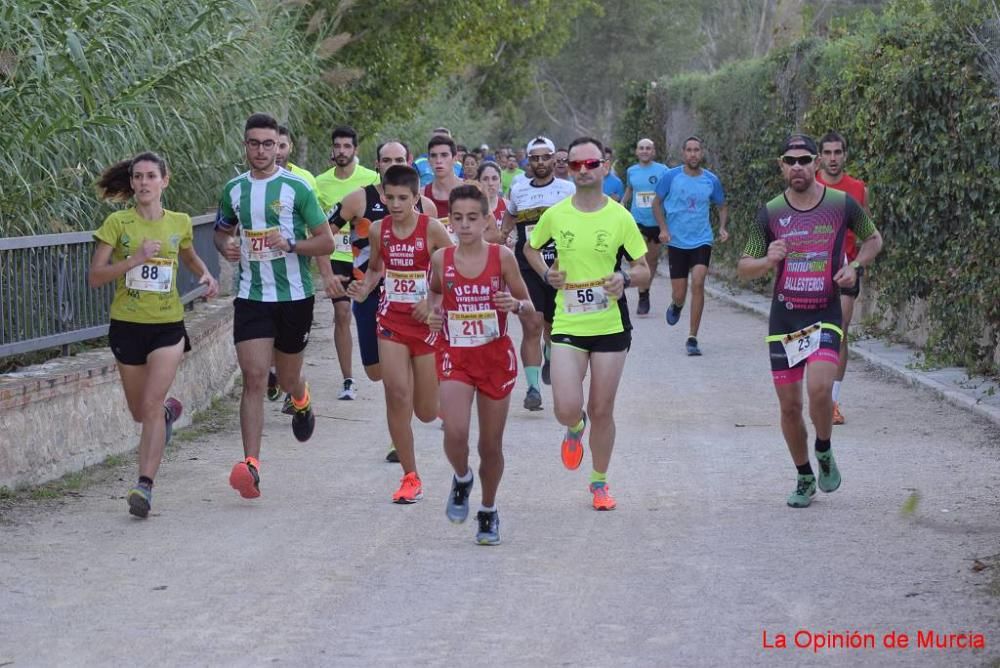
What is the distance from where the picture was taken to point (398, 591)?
6.82m

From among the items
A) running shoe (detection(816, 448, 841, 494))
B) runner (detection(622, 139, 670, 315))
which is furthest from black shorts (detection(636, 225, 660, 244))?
running shoe (detection(816, 448, 841, 494))

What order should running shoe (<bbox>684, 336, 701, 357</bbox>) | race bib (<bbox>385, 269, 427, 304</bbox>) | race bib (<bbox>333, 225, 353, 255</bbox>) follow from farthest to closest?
running shoe (<bbox>684, 336, 701, 357</bbox>), race bib (<bbox>333, 225, 353, 255</bbox>), race bib (<bbox>385, 269, 427, 304</bbox>)

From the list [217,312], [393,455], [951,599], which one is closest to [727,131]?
[217,312]

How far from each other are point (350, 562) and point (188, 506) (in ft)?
5.67

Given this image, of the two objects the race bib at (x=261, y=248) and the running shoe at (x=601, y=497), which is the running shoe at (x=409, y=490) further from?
the race bib at (x=261, y=248)

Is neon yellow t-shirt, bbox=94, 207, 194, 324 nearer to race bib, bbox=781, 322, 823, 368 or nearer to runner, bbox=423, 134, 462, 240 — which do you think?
runner, bbox=423, 134, 462, 240

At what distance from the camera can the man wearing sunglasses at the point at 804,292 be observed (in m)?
8.55

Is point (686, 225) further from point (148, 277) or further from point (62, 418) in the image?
point (148, 277)

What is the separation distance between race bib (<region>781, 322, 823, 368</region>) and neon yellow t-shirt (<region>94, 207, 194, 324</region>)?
3230 millimetres

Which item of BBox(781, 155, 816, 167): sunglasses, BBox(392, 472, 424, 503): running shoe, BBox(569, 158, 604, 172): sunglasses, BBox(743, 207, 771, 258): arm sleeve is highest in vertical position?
BBox(781, 155, 816, 167): sunglasses

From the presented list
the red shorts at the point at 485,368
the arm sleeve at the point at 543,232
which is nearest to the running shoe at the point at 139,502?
the red shorts at the point at 485,368

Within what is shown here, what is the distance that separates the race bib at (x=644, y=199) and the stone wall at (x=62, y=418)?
9.46m

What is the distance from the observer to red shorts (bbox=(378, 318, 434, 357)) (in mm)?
8898

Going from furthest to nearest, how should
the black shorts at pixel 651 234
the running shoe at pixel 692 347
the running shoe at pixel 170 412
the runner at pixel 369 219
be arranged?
the black shorts at pixel 651 234 < the running shoe at pixel 692 347 < the runner at pixel 369 219 < the running shoe at pixel 170 412
